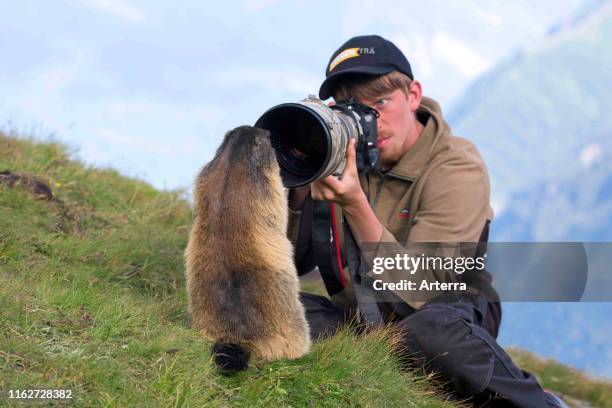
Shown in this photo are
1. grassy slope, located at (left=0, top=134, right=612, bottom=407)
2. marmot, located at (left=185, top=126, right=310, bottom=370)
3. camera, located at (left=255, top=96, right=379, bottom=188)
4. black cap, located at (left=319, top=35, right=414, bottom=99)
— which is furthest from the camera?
black cap, located at (left=319, top=35, right=414, bottom=99)

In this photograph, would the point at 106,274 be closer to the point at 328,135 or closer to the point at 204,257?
the point at 204,257

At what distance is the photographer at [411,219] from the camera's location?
13.5 ft

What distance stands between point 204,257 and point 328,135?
88cm

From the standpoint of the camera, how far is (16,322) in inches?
137

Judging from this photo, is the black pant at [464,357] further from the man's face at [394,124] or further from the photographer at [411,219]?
the man's face at [394,124]

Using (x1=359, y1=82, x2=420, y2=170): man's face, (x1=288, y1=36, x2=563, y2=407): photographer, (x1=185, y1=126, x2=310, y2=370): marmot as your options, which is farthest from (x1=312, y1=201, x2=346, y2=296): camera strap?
(x1=185, y1=126, x2=310, y2=370): marmot

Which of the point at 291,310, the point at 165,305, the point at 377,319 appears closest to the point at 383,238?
the point at 377,319

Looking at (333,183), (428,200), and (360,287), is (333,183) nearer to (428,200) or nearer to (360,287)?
(360,287)

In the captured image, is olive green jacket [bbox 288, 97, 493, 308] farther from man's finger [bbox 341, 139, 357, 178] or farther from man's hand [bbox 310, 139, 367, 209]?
man's finger [bbox 341, 139, 357, 178]

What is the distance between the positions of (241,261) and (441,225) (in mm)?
1444

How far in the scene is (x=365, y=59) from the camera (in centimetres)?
473

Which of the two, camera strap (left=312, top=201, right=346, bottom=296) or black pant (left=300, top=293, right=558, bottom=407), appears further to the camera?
camera strap (left=312, top=201, right=346, bottom=296)

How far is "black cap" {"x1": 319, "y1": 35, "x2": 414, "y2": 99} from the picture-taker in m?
4.70

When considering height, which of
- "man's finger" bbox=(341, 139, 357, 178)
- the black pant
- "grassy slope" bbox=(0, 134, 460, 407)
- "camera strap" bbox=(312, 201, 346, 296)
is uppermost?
"man's finger" bbox=(341, 139, 357, 178)
